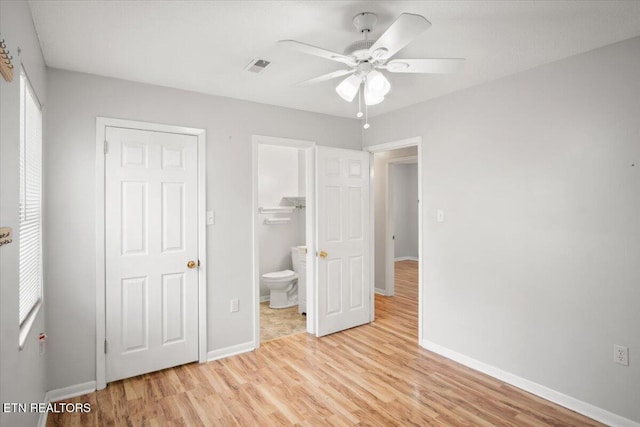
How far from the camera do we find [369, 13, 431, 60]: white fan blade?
149cm

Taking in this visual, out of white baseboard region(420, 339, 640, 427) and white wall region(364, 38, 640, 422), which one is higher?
white wall region(364, 38, 640, 422)

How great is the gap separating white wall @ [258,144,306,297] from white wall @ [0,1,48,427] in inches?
137

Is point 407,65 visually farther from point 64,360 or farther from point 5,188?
point 64,360

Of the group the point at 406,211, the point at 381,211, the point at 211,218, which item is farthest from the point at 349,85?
the point at 406,211

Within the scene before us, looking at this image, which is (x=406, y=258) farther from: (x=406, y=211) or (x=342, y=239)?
(x=342, y=239)

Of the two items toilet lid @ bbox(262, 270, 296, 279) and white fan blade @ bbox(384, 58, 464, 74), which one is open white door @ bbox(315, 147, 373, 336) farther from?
white fan blade @ bbox(384, 58, 464, 74)

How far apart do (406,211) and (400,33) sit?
25.8 ft

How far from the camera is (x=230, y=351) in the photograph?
3.37 m

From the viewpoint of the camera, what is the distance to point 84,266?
270cm

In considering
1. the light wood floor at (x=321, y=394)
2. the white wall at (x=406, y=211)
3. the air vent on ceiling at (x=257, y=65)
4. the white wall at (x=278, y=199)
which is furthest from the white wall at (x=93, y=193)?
the white wall at (x=406, y=211)

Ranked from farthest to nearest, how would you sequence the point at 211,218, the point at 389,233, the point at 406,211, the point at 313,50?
1. the point at 406,211
2. the point at 389,233
3. the point at 211,218
4. the point at 313,50

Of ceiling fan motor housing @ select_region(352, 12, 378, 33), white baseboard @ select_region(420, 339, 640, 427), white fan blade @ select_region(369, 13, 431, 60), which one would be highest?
ceiling fan motor housing @ select_region(352, 12, 378, 33)

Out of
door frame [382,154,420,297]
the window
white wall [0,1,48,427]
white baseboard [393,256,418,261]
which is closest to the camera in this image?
white wall [0,1,48,427]

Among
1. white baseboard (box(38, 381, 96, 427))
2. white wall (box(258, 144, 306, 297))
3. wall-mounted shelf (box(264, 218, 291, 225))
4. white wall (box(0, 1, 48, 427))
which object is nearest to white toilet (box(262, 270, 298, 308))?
white wall (box(258, 144, 306, 297))
